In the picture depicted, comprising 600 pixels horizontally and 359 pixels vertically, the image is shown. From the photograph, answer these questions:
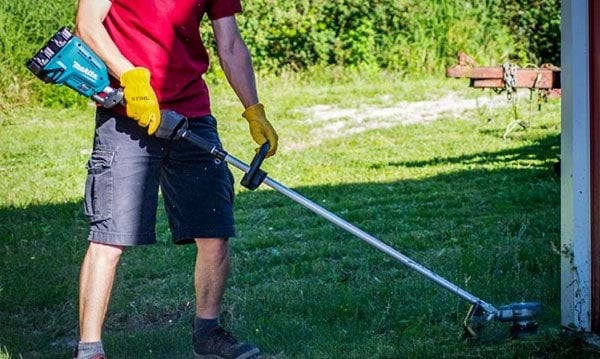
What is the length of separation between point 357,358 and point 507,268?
1595mm

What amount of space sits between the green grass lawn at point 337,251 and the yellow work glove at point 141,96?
44.5 inches

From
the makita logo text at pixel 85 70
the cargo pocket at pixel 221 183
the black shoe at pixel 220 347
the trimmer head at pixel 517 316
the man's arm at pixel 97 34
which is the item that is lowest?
the black shoe at pixel 220 347

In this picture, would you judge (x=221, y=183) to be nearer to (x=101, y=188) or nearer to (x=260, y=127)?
(x=260, y=127)

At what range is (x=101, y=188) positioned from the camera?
4.51 meters

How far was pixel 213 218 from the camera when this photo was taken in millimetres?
4715

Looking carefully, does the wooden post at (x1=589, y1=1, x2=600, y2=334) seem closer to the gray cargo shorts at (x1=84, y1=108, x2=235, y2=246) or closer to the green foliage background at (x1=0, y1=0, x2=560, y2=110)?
the gray cargo shorts at (x1=84, y1=108, x2=235, y2=246)

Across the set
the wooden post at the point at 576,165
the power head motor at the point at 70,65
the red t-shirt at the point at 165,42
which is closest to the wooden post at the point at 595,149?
the wooden post at the point at 576,165

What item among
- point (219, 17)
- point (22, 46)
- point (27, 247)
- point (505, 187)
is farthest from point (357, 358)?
point (22, 46)

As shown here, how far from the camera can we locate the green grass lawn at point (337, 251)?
5098 mm

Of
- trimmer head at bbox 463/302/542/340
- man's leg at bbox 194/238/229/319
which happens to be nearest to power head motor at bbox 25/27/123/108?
man's leg at bbox 194/238/229/319

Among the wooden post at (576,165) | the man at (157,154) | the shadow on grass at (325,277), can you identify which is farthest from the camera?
the shadow on grass at (325,277)

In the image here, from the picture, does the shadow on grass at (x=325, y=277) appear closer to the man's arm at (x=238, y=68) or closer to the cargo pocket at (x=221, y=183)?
the cargo pocket at (x=221, y=183)

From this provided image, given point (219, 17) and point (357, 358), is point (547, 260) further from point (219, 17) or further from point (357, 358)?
point (219, 17)

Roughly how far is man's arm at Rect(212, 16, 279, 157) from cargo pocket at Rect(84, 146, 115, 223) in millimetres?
594
